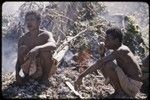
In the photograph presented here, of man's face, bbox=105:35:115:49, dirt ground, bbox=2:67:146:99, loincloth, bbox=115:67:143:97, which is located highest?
man's face, bbox=105:35:115:49

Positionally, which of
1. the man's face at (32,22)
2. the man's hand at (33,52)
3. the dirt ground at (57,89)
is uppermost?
the man's face at (32,22)

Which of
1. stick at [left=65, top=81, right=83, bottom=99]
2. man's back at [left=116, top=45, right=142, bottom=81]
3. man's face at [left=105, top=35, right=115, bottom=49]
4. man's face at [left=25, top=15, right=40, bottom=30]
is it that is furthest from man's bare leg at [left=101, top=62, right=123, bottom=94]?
man's face at [left=25, top=15, right=40, bottom=30]

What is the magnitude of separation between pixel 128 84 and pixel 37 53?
1411 millimetres

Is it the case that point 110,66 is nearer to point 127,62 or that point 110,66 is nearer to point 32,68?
point 127,62

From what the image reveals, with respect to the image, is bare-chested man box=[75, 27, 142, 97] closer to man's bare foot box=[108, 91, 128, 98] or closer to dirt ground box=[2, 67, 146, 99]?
man's bare foot box=[108, 91, 128, 98]

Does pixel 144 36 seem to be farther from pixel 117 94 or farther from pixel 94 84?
Answer: pixel 117 94

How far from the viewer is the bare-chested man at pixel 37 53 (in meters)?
5.08

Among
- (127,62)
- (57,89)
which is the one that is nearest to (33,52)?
(57,89)

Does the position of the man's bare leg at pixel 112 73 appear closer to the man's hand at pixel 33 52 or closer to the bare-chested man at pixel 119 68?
the bare-chested man at pixel 119 68

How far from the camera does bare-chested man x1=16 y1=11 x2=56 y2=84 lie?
5.08 m


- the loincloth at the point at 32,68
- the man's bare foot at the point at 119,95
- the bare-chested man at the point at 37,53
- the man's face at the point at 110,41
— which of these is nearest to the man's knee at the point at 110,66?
the man's face at the point at 110,41

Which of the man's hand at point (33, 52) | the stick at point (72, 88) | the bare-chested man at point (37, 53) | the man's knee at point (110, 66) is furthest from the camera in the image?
the bare-chested man at point (37, 53)

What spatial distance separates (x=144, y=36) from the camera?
8.24 m

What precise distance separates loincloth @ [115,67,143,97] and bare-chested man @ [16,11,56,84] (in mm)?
1062
